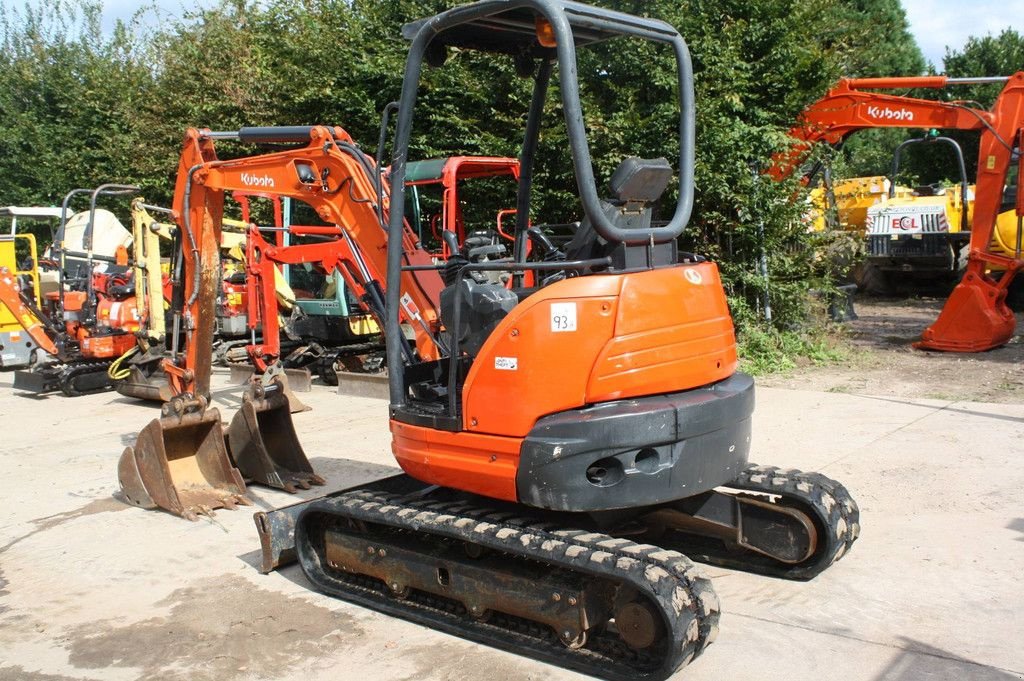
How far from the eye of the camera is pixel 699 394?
4191mm

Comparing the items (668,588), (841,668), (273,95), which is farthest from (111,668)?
(273,95)

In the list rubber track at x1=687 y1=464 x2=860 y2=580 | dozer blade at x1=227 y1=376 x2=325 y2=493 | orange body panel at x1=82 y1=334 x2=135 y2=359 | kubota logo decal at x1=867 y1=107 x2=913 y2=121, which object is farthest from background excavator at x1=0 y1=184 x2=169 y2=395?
kubota logo decal at x1=867 y1=107 x2=913 y2=121

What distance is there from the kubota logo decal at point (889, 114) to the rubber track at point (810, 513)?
815 cm

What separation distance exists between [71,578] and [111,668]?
1315mm

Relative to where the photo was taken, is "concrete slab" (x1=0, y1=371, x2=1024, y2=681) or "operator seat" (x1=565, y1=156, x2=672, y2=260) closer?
"concrete slab" (x1=0, y1=371, x2=1024, y2=681)

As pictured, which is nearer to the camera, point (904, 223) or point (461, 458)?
point (461, 458)

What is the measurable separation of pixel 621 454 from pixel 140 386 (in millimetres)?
8433

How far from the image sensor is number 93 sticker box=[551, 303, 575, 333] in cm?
395

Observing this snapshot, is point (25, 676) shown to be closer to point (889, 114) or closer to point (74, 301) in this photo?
point (74, 301)

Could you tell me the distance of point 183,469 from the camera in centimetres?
656

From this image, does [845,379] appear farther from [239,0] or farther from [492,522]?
[239,0]

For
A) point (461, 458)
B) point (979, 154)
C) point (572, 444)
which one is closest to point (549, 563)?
point (572, 444)

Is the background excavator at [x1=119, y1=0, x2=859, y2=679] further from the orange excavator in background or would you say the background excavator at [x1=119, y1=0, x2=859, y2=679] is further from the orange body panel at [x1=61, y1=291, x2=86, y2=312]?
the orange body panel at [x1=61, y1=291, x2=86, y2=312]

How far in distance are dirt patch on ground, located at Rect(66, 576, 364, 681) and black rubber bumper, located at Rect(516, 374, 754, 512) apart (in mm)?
1213
